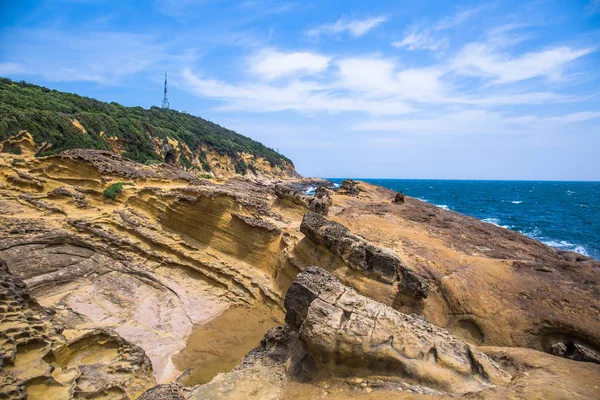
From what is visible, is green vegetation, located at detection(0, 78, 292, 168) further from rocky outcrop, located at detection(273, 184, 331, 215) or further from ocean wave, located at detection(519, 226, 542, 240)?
ocean wave, located at detection(519, 226, 542, 240)

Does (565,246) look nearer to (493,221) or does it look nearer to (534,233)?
(534,233)

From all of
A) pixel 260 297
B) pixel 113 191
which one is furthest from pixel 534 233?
pixel 113 191

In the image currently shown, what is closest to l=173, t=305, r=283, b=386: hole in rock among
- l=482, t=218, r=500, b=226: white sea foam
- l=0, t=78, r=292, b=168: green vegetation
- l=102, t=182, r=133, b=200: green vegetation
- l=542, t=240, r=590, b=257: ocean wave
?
l=102, t=182, r=133, b=200: green vegetation

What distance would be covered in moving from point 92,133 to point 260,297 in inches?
1149

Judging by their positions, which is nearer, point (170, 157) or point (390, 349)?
point (390, 349)

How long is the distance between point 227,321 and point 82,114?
31016mm

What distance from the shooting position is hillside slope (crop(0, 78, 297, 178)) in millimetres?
23469

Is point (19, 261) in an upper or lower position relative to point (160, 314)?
upper

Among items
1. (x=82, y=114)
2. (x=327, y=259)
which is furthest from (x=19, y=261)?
(x=82, y=114)

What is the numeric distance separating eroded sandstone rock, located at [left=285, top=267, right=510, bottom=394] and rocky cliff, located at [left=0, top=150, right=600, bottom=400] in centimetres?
2

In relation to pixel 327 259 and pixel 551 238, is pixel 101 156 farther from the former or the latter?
pixel 551 238

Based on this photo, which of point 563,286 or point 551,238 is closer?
point 563,286

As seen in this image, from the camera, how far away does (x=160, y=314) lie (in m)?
9.50

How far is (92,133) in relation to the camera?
1226 inches
